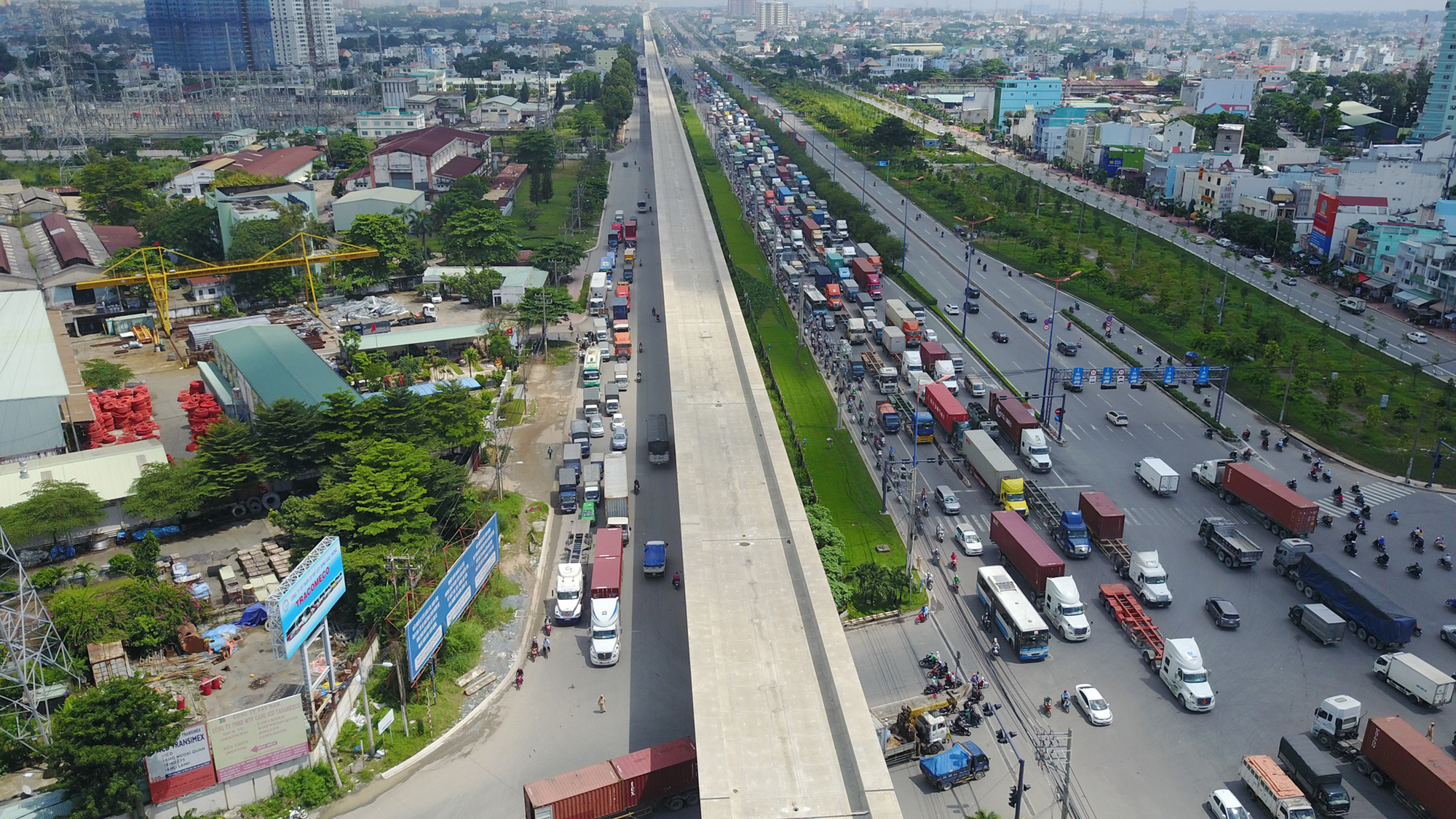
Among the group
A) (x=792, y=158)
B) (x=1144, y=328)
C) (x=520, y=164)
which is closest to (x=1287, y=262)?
(x=1144, y=328)

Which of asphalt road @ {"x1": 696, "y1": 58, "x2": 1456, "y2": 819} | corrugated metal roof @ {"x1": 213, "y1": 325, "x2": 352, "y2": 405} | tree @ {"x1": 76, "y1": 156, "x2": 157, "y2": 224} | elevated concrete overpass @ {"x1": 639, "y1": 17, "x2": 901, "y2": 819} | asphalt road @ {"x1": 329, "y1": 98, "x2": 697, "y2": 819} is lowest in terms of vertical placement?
asphalt road @ {"x1": 329, "y1": 98, "x2": 697, "y2": 819}

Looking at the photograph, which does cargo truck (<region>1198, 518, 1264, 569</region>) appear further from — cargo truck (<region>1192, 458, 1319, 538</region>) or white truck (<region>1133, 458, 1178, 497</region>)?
white truck (<region>1133, 458, 1178, 497</region>)

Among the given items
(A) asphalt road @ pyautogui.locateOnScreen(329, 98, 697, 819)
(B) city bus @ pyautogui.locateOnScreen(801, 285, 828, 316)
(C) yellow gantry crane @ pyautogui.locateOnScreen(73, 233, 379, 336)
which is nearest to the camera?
(A) asphalt road @ pyautogui.locateOnScreen(329, 98, 697, 819)

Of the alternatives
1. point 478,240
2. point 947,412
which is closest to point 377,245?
point 478,240

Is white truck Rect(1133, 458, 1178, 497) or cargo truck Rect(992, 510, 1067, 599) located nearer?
cargo truck Rect(992, 510, 1067, 599)

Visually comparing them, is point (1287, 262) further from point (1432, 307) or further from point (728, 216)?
point (728, 216)

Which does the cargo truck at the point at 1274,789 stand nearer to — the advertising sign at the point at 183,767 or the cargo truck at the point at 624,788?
the cargo truck at the point at 624,788

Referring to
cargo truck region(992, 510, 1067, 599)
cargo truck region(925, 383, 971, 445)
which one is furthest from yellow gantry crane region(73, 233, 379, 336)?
cargo truck region(992, 510, 1067, 599)
